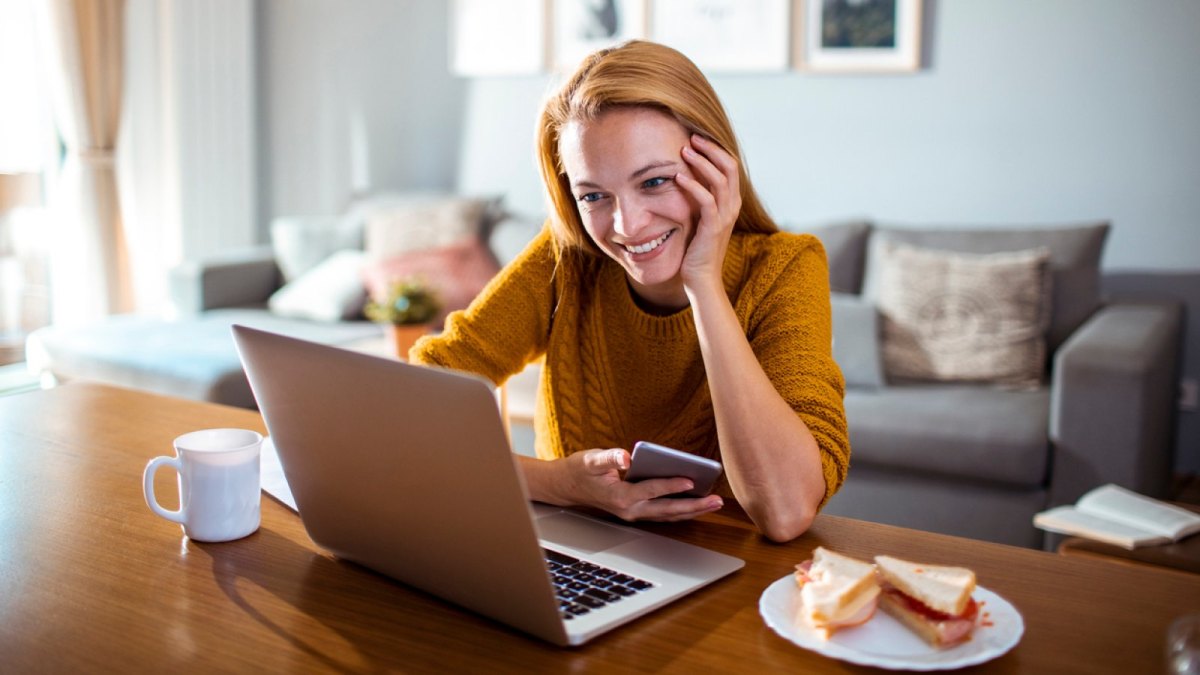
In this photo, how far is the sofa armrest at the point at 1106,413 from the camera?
2.55m

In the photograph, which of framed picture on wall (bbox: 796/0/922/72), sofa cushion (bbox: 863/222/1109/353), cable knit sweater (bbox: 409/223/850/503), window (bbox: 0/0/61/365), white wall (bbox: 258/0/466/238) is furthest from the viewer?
white wall (bbox: 258/0/466/238)

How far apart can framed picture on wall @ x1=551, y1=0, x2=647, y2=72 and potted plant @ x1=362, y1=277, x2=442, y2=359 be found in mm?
1268

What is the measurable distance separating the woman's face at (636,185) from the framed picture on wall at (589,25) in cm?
284

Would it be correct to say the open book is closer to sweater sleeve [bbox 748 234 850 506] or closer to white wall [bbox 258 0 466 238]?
sweater sleeve [bbox 748 234 850 506]

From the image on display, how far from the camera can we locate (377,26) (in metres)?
4.62

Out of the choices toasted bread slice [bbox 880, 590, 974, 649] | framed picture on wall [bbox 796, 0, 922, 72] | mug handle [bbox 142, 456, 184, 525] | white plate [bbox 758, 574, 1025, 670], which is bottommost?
white plate [bbox 758, 574, 1025, 670]

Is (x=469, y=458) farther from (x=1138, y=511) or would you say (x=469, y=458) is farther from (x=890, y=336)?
(x=890, y=336)

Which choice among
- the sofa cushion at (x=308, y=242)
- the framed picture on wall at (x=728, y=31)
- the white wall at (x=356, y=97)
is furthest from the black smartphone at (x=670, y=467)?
the white wall at (x=356, y=97)

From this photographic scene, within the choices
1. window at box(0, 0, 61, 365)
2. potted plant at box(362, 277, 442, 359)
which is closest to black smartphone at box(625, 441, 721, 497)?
potted plant at box(362, 277, 442, 359)

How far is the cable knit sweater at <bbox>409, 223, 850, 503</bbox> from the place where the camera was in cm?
141

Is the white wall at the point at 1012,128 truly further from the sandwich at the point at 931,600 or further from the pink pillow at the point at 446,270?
the sandwich at the point at 931,600

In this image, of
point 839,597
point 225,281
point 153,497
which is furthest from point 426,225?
point 839,597

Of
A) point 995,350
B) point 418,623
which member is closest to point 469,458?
point 418,623

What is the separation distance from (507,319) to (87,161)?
3.54 metres
